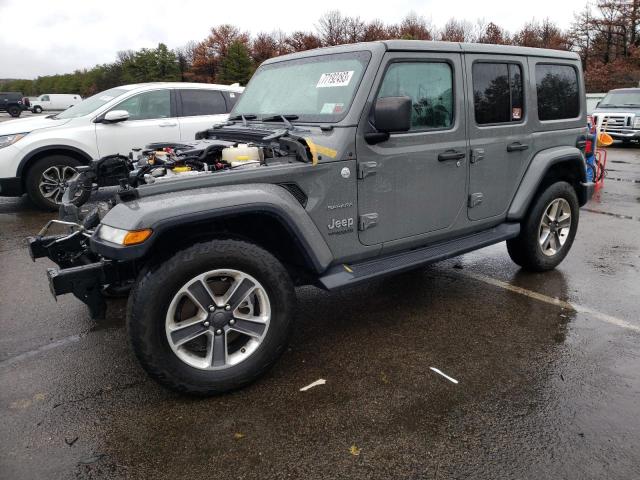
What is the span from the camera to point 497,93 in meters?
4.23

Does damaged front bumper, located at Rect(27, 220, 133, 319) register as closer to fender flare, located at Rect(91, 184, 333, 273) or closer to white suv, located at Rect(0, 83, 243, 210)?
fender flare, located at Rect(91, 184, 333, 273)

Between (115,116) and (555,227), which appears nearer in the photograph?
(555,227)

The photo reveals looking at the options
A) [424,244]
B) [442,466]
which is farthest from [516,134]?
[442,466]

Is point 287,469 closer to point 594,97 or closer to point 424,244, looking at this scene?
point 424,244

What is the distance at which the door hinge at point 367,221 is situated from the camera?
11.3 feet

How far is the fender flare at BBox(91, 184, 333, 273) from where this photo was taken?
262 cm

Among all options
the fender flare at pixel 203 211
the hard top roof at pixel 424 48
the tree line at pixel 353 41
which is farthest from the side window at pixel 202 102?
the tree line at pixel 353 41

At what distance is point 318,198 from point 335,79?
95 centimetres

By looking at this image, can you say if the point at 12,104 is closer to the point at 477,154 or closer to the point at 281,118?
the point at 281,118

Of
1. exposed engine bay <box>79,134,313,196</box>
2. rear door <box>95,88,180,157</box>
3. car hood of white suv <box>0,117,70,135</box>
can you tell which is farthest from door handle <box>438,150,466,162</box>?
car hood of white suv <box>0,117,70,135</box>

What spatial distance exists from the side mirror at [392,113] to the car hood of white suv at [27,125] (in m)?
6.02

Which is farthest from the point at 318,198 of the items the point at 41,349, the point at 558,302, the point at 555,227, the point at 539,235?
the point at 555,227

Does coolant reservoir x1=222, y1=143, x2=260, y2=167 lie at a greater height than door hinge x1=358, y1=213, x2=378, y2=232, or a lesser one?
greater

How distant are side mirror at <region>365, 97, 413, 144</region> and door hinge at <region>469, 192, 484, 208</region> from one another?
112 cm
